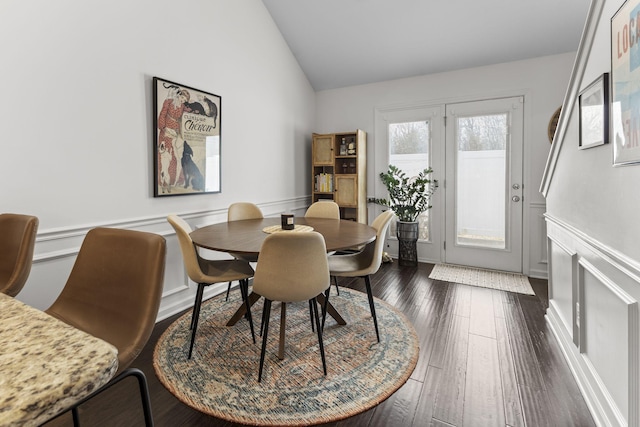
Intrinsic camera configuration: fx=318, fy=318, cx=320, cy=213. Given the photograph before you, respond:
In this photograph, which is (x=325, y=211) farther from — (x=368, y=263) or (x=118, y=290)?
(x=118, y=290)

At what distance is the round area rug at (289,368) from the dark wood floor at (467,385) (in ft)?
0.23

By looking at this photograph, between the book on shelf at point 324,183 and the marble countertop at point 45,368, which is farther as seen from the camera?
the book on shelf at point 324,183

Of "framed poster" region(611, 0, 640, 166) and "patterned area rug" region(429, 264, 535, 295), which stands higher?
"framed poster" region(611, 0, 640, 166)

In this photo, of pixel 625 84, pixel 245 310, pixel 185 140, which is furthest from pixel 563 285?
pixel 185 140

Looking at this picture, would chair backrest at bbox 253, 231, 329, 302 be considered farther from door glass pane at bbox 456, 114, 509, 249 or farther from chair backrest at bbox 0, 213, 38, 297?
door glass pane at bbox 456, 114, 509, 249

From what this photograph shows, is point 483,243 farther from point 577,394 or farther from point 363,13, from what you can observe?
point 363,13

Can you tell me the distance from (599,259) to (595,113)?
70 centimetres

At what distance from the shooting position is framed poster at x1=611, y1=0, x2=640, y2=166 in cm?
116

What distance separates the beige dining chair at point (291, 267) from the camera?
167cm

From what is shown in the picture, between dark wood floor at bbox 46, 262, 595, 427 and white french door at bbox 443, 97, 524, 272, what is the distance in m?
1.26

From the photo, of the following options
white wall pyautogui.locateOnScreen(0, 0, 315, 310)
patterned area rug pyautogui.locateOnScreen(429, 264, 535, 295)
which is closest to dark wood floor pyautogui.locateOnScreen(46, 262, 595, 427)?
patterned area rug pyautogui.locateOnScreen(429, 264, 535, 295)

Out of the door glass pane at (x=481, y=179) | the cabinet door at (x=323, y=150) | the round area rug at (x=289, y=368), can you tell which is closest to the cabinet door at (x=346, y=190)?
the cabinet door at (x=323, y=150)

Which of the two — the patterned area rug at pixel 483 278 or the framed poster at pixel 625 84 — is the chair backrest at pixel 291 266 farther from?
the patterned area rug at pixel 483 278

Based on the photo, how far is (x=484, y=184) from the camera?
3.97m
